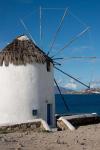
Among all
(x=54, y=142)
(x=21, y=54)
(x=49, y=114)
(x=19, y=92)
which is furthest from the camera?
(x=49, y=114)

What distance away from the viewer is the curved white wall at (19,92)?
77.2 ft

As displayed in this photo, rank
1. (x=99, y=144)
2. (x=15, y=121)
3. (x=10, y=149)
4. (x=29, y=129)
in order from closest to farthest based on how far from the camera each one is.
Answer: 1. (x=10, y=149)
2. (x=99, y=144)
3. (x=29, y=129)
4. (x=15, y=121)

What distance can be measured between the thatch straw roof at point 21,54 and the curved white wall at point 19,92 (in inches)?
11.4

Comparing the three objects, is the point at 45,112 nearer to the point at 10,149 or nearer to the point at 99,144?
the point at 99,144

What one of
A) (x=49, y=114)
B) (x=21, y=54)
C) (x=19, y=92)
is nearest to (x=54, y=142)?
(x=19, y=92)

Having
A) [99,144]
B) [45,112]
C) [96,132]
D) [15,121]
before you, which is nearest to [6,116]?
[15,121]

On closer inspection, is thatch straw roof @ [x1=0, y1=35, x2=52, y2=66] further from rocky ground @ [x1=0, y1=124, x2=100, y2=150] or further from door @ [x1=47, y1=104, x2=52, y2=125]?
rocky ground @ [x1=0, y1=124, x2=100, y2=150]

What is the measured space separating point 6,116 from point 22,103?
118 cm

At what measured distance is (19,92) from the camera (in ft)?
77.2

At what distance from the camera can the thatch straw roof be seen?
77.8ft

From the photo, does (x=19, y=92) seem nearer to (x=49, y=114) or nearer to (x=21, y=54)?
(x=21, y=54)

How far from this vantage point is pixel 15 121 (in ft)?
76.2

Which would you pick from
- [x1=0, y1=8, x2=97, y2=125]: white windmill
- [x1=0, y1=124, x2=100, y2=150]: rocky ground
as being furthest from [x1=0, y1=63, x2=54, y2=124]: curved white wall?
[x1=0, y1=124, x2=100, y2=150]: rocky ground

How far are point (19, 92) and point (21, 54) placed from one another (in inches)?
85.5
